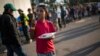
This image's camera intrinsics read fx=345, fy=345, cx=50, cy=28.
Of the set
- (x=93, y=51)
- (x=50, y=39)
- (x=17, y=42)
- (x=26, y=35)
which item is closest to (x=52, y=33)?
(x=50, y=39)

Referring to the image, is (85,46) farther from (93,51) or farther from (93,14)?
(93,14)

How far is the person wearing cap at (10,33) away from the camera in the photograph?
8.27 m

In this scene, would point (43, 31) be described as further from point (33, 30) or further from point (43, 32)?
point (33, 30)

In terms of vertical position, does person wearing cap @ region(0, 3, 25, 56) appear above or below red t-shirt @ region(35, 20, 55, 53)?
below

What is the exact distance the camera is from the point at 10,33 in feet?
27.4

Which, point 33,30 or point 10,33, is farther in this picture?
point 10,33

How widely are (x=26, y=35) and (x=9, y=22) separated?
7618 millimetres

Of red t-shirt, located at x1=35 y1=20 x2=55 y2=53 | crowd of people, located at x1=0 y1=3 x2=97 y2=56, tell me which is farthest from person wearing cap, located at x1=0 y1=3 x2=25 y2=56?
red t-shirt, located at x1=35 y1=20 x2=55 y2=53

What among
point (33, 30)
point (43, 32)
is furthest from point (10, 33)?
point (43, 32)

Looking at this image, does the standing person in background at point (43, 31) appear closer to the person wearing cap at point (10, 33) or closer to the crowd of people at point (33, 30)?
the crowd of people at point (33, 30)

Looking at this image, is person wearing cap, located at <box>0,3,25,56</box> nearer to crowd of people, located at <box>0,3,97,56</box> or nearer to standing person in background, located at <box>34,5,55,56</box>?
crowd of people, located at <box>0,3,97,56</box>

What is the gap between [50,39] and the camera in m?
6.38

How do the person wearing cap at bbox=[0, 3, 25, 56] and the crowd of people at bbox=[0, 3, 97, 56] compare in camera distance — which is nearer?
the crowd of people at bbox=[0, 3, 97, 56]

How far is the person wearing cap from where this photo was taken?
827cm
